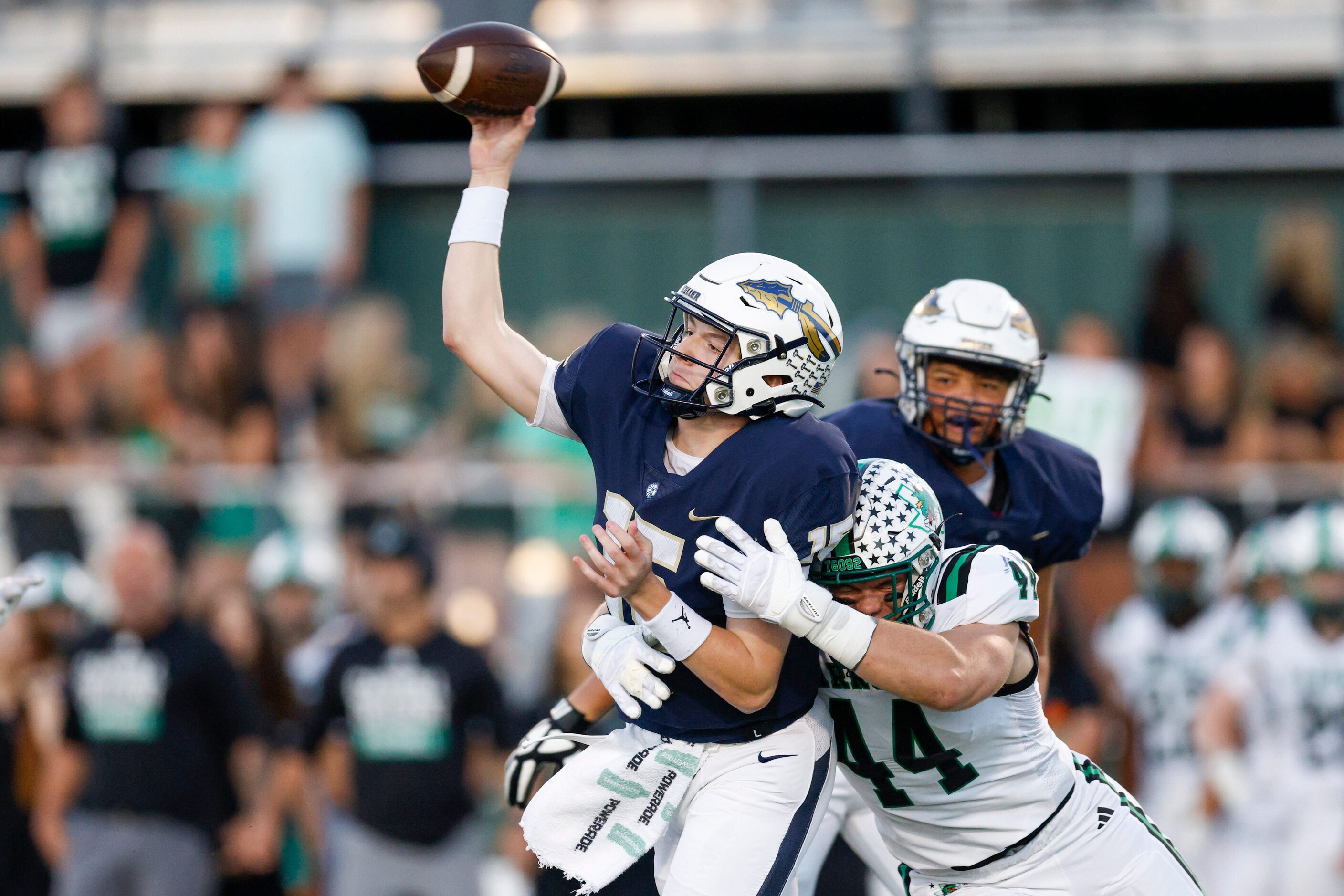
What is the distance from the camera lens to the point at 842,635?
3.66 m

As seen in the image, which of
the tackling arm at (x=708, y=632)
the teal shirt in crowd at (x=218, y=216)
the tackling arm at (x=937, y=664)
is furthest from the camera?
the teal shirt in crowd at (x=218, y=216)

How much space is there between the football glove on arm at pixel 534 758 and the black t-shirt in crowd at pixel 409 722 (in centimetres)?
266

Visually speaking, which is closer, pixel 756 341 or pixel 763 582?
pixel 763 582

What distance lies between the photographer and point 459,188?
9.88 metres

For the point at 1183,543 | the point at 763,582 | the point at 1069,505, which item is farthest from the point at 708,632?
the point at 1183,543

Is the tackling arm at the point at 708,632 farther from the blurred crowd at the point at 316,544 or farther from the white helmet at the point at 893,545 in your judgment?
the blurred crowd at the point at 316,544

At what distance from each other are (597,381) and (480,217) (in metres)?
0.50

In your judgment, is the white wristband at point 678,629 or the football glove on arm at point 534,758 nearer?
the white wristband at point 678,629

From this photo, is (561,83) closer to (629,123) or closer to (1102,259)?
(1102,259)

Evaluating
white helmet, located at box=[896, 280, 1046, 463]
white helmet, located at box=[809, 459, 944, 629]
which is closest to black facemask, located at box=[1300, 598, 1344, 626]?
white helmet, located at box=[896, 280, 1046, 463]

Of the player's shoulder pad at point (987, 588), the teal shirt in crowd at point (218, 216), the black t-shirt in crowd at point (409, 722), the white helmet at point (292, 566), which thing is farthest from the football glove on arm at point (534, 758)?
the teal shirt in crowd at point (218, 216)

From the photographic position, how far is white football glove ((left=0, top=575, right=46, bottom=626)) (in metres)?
4.16

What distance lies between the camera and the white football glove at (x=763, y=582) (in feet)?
11.8

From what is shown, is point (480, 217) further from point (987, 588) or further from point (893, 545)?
point (987, 588)
